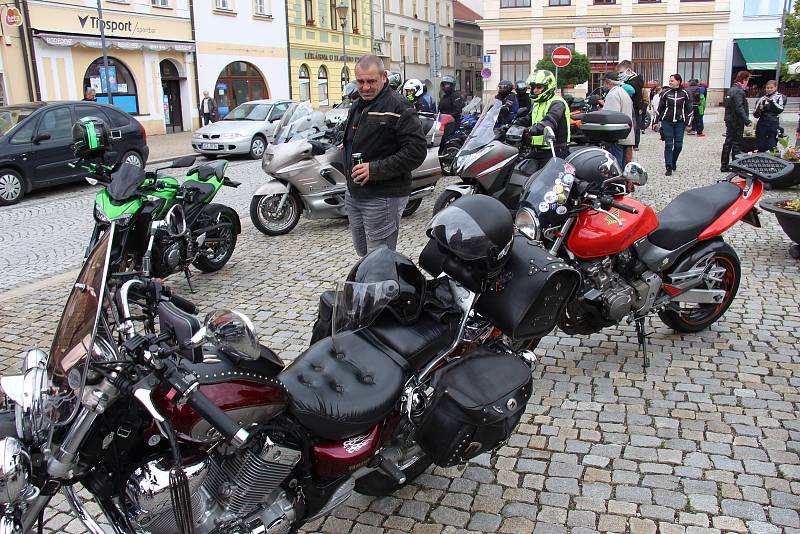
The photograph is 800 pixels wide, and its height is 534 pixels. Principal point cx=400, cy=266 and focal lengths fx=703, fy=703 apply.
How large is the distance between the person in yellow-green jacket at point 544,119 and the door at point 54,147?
8129mm

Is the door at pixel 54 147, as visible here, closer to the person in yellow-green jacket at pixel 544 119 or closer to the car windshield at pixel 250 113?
the car windshield at pixel 250 113

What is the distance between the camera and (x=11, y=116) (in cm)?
1237

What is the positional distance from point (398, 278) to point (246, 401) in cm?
86

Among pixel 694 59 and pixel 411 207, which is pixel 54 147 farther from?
pixel 694 59

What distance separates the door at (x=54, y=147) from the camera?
12031 mm

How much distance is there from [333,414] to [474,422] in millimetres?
543

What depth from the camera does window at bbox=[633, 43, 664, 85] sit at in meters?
47.7

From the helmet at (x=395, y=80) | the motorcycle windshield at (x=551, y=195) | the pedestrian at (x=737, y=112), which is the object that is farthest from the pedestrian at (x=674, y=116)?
the motorcycle windshield at (x=551, y=195)

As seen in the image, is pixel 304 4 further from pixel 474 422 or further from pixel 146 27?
pixel 474 422

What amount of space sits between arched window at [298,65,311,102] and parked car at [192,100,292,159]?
1795 centimetres

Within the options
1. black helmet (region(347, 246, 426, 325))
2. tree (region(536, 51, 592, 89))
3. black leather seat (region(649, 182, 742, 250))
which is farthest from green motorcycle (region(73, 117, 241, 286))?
tree (region(536, 51, 592, 89))

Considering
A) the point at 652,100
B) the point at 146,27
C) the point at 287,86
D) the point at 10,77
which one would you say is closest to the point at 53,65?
the point at 10,77

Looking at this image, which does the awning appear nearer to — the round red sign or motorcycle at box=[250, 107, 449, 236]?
the round red sign

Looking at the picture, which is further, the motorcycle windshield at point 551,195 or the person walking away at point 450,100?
the person walking away at point 450,100
